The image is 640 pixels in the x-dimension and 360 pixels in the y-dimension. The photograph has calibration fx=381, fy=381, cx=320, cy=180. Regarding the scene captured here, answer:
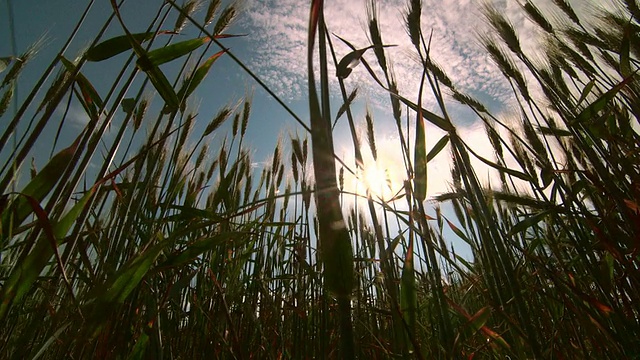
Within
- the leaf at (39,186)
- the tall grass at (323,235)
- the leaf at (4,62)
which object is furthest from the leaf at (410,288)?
the leaf at (4,62)

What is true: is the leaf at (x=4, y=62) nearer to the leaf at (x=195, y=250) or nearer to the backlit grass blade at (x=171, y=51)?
the backlit grass blade at (x=171, y=51)

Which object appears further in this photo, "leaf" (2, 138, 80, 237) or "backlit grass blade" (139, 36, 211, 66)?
"backlit grass blade" (139, 36, 211, 66)

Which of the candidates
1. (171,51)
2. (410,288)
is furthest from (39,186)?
(410,288)

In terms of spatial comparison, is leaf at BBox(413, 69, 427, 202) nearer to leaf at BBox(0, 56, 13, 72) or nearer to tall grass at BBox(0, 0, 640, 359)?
tall grass at BBox(0, 0, 640, 359)

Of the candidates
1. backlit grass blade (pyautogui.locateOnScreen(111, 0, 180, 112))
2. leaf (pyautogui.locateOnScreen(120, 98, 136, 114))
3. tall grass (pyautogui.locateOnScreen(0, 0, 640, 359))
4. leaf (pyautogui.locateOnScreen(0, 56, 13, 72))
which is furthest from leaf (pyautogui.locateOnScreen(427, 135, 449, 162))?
Answer: leaf (pyautogui.locateOnScreen(0, 56, 13, 72))

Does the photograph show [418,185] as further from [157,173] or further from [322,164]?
[157,173]

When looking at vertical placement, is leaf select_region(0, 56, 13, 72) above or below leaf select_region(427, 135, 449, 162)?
above

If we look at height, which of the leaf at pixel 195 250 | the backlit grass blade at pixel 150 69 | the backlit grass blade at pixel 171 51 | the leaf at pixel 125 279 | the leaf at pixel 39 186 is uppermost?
the backlit grass blade at pixel 171 51

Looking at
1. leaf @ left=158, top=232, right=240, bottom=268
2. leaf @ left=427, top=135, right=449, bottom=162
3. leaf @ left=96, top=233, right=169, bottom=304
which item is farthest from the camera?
leaf @ left=427, top=135, right=449, bottom=162

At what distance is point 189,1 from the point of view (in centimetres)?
137

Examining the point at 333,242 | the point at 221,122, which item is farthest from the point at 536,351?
the point at 221,122

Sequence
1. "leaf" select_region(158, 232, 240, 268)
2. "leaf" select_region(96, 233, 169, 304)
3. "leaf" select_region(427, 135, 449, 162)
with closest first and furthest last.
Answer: "leaf" select_region(96, 233, 169, 304), "leaf" select_region(158, 232, 240, 268), "leaf" select_region(427, 135, 449, 162)

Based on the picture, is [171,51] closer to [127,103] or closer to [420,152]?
[127,103]

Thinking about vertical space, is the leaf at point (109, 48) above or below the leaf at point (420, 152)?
above
